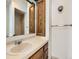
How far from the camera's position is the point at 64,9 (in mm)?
2756

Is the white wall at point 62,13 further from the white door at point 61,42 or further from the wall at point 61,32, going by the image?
the white door at point 61,42

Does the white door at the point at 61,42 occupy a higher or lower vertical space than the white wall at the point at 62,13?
lower

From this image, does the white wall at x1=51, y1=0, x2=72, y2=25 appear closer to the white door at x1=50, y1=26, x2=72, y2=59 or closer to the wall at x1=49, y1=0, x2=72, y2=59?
the wall at x1=49, y1=0, x2=72, y2=59

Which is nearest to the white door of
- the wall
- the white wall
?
the wall

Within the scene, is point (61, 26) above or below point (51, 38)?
above

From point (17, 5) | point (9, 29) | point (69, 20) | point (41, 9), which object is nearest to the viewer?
point (9, 29)

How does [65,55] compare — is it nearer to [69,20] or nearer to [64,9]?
[69,20]

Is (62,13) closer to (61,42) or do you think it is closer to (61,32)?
(61,32)

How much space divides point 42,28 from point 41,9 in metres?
0.69

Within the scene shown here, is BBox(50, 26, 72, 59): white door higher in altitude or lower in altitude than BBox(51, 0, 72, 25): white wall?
lower

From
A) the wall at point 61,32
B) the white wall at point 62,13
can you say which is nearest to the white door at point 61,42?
the wall at point 61,32
